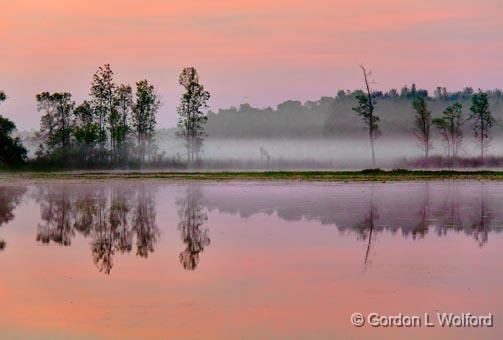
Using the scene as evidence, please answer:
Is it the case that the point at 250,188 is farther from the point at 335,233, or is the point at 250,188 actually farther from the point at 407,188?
the point at 335,233

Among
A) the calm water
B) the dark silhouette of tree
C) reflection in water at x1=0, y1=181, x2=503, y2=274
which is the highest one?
the dark silhouette of tree

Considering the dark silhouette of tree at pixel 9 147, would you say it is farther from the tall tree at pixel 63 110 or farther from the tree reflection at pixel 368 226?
the tree reflection at pixel 368 226

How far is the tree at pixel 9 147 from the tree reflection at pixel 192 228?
172 ft

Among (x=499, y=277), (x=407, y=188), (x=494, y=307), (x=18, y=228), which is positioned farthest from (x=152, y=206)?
(x=494, y=307)

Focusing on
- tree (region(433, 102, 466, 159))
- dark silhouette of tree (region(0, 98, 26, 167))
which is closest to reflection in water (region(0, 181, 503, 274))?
dark silhouette of tree (region(0, 98, 26, 167))

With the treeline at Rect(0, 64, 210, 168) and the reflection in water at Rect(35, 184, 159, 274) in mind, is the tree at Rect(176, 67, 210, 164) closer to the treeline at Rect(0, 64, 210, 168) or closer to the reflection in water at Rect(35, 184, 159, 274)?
the treeline at Rect(0, 64, 210, 168)

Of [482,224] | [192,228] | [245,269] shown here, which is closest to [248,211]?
[192,228]

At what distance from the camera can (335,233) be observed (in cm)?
2808

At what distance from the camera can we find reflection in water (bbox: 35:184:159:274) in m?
25.3

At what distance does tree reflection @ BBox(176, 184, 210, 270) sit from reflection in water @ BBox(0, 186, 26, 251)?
5.20m

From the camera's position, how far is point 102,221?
3284 centimetres

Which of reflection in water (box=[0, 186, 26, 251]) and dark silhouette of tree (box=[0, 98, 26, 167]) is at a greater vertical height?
dark silhouette of tree (box=[0, 98, 26, 167])

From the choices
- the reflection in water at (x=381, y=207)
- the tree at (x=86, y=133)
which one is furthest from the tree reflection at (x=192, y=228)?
the tree at (x=86, y=133)

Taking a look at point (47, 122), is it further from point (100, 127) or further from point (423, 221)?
point (423, 221)
